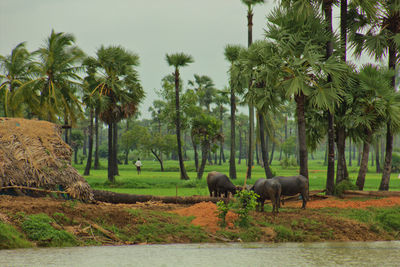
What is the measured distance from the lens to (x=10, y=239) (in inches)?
489

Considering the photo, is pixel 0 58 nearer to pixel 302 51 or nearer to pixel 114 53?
pixel 114 53

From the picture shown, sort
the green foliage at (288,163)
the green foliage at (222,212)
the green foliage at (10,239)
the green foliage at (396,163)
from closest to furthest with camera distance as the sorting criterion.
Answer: the green foliage at (10,239) → the green foliage at (222,212) → the green foliage at (396,163) → the green foliage at (288,163)

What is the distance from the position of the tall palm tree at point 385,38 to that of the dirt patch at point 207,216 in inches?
497

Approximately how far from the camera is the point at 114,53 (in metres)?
36.5

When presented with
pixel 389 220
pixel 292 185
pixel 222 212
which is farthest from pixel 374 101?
pixel 222 212

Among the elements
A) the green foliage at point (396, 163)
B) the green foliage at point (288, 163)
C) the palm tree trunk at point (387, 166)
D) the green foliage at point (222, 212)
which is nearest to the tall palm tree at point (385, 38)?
the palm tree trunk at point (387, 166)

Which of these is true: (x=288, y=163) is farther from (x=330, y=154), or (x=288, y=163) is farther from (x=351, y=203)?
(x=351, y=203)

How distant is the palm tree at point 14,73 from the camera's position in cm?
3675

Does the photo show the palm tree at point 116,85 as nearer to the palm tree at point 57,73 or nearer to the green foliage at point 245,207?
the palm tree at point 57,73

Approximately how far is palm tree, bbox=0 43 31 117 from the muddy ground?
22.2m

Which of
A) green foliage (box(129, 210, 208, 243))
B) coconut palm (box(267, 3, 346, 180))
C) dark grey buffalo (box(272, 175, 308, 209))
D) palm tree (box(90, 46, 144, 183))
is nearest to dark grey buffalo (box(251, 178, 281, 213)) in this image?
dark grey buffalo (box(272, 175, 308, 209))

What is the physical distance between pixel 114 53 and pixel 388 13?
20.1m

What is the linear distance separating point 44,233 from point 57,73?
944 inches

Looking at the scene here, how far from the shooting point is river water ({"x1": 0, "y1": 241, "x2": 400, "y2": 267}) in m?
11.0
